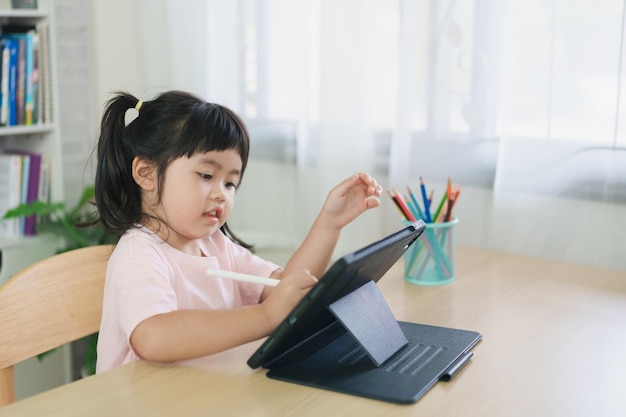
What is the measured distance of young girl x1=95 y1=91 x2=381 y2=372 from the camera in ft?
4.01

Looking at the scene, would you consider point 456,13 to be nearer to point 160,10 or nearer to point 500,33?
point 500,33

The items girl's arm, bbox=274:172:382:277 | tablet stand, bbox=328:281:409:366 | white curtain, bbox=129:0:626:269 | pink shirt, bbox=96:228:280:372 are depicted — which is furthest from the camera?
white curtain, bbox=129:0:626:269

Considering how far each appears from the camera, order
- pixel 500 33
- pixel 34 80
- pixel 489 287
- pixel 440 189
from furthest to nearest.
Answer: pixel 34 80 → pixel 440 189 → pixel 500 33 → pixel 489 287

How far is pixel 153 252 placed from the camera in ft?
4.17

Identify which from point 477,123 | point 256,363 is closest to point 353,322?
point 256,363

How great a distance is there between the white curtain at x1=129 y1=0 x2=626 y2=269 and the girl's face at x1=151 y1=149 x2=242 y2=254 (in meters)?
0.73

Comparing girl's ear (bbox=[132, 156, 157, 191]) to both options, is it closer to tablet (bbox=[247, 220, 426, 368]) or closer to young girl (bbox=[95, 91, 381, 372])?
young girl (bbox=[95, 91, 381, 372])

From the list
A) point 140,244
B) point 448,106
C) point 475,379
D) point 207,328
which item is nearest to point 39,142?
point 448,106

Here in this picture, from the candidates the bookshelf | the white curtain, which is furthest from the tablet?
the bookshelf

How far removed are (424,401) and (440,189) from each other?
3.43 feet

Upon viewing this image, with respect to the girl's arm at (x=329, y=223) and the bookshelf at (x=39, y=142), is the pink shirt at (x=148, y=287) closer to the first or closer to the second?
the girl's arm at (x=329, y=223)

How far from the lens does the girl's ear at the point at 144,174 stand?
1336 millimetres

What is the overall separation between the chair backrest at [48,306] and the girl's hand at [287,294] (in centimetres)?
38

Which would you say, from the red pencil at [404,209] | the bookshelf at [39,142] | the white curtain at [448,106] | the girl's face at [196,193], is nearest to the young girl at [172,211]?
the girl's face at [196,193]
